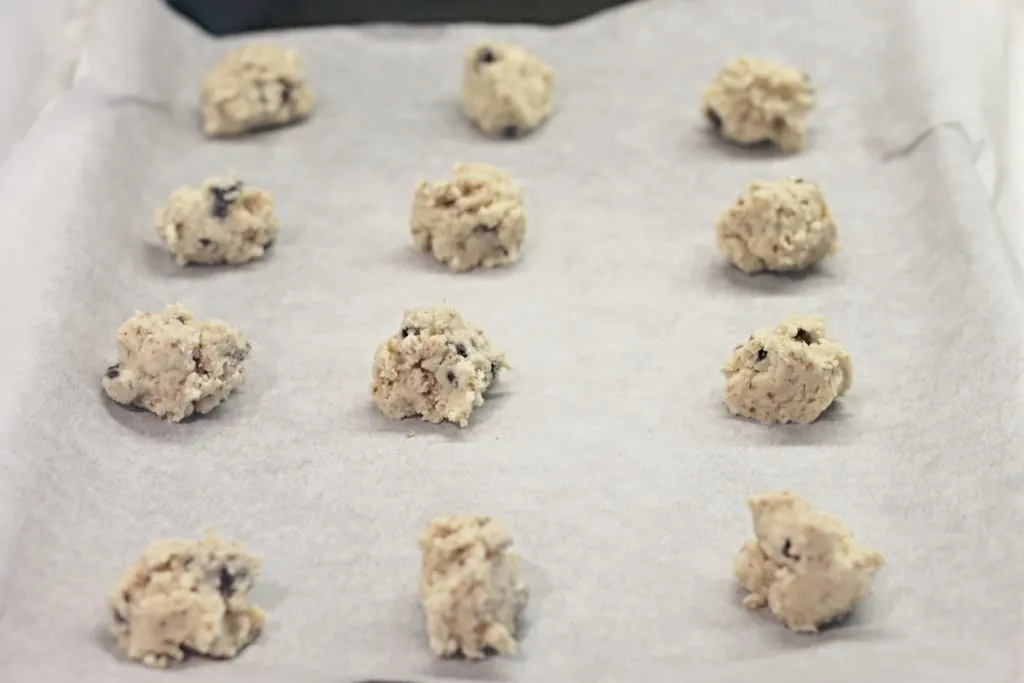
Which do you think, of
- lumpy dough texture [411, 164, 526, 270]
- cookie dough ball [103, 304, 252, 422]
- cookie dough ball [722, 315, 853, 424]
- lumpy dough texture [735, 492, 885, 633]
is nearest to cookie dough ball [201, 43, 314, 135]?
lumpy dough texture [411, 164, 526, 270]

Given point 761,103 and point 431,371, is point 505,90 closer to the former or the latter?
point 761,103

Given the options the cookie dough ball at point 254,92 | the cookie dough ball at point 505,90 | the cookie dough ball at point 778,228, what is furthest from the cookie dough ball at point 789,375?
the cookie dough ball at point 254,92

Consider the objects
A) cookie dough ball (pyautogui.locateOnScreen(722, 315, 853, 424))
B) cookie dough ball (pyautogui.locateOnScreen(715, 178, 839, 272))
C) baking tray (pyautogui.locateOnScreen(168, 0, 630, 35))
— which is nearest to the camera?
cookie dough ball (pyautogui.locateOnScreen(722, 315, 853, 424))

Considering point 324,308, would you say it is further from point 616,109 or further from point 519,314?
point 616,109

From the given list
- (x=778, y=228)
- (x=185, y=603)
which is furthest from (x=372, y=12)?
(x=185, y=603)

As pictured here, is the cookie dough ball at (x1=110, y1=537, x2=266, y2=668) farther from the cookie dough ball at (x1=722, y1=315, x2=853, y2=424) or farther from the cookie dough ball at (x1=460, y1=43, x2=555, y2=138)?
the cookie dough ball at (x1=460, y1=43, x2=555, y2=138)

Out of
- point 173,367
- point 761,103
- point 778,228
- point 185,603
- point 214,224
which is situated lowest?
point 185,603
